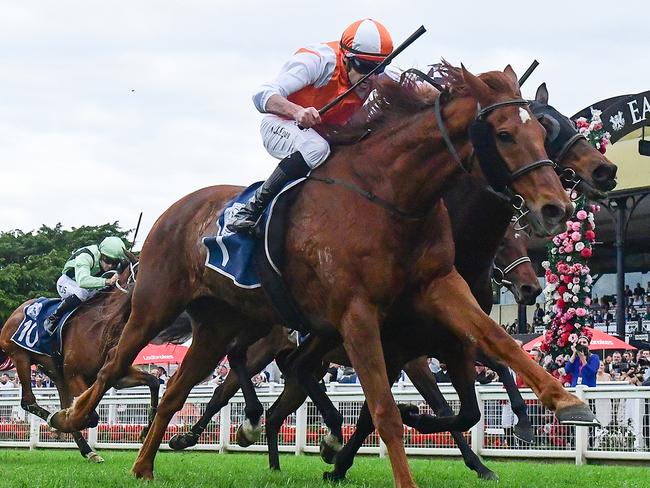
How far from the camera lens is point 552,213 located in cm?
466

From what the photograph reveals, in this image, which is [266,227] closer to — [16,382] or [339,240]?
[339,240]

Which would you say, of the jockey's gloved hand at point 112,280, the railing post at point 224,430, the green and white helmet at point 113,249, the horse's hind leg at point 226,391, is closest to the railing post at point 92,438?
the railing post at point 224,430

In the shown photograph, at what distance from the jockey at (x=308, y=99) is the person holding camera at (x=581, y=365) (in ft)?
24.5

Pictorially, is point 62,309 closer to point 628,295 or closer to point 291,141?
point 291,141

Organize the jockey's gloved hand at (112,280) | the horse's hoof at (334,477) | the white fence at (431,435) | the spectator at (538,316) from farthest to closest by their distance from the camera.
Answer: the spectator at (538,316) < the jockey's gloved hand at (112,280) < the white fence at (431,435) < the horse's hoof at (334,477)

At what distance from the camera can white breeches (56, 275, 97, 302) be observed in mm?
10969

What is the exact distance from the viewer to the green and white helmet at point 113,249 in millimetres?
11023

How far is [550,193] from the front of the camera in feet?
15.4

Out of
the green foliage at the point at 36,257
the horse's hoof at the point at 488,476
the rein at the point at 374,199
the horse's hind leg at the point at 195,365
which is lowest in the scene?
the horse's hoof at the point at 488,476

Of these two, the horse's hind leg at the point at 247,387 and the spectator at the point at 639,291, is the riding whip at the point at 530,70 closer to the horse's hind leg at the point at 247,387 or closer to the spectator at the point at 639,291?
the horse's hind leg at the point at 247,387

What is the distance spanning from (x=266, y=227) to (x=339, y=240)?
0.65 meters

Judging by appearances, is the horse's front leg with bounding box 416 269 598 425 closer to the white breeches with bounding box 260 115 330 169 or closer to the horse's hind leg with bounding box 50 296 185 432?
the white breeches with bounding box 260 115 330 169

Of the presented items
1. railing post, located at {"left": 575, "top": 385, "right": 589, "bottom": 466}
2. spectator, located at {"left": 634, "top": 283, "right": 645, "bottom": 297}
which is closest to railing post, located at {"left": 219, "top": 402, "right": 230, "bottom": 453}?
railing post, located at {"left": 575, "top": 385, "right": 589, "bottom": 466}

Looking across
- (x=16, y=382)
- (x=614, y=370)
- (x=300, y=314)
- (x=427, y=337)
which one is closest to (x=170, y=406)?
(x=300, y=314)
